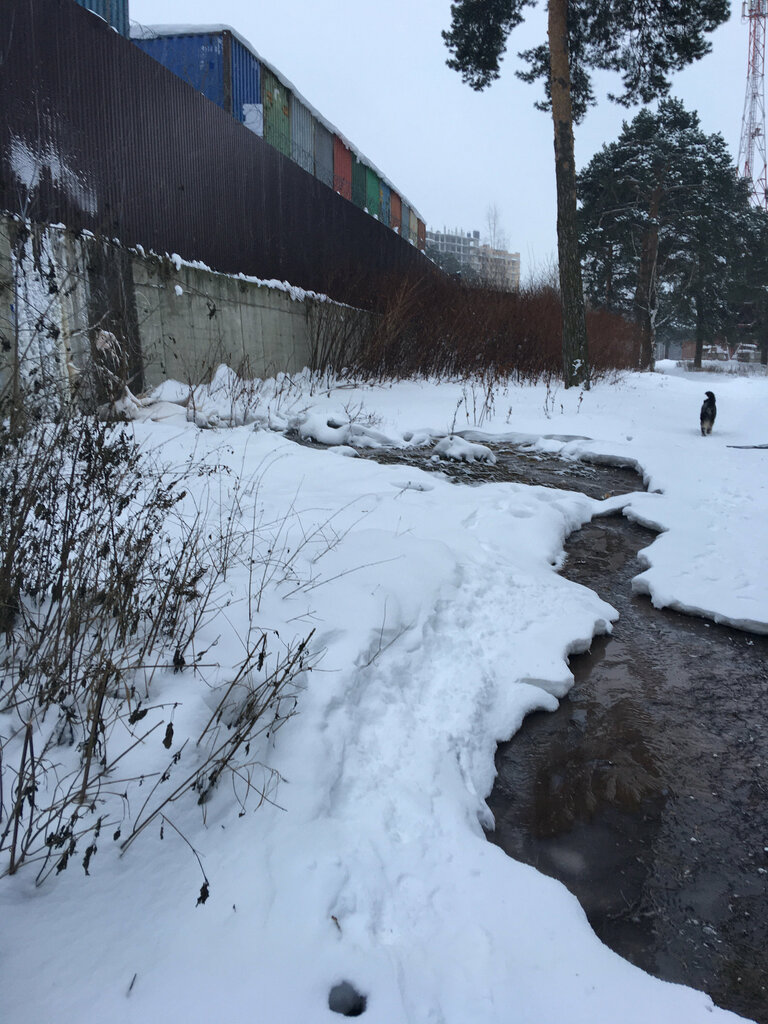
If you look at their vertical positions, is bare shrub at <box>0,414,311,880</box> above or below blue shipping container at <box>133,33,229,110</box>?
below

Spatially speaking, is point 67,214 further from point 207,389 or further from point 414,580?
point 414,580

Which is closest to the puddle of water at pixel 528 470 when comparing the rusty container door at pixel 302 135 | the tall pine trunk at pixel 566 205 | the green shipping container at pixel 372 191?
the tall pine trunk at pixel 566 205

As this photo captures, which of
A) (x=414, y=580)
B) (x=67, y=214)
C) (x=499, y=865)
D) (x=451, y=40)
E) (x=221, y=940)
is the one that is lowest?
(x=499, y=865)

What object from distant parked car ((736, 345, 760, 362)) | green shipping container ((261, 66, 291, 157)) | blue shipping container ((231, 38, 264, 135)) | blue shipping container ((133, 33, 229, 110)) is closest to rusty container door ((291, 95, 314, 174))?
green shipping container ((261, 66, 291, 157))

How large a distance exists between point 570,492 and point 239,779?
4.18 metres

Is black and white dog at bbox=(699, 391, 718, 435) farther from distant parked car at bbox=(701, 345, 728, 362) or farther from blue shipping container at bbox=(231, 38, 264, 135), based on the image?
distant parked car at bbox=(701, 345, 728, 362)

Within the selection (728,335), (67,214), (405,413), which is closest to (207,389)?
(67,214)

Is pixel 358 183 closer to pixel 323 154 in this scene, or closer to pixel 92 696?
pixel 323 154

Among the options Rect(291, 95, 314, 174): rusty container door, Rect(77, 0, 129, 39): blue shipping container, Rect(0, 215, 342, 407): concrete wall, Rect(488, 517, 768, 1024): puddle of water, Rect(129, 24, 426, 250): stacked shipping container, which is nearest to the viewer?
Rect(488, 517, 768, 1024): puddle of water

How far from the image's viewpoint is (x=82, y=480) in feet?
7.13

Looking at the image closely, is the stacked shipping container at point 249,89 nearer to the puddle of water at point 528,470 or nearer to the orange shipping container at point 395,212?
the orange shipping container at point 395,212

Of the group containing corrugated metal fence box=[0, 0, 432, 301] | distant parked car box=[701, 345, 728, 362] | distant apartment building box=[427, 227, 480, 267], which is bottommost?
corrugated metal fence box=[0, 0, 432, 301]

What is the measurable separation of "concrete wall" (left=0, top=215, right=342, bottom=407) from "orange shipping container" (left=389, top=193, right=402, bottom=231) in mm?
12281

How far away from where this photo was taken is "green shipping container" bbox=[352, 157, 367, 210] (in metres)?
18.3
